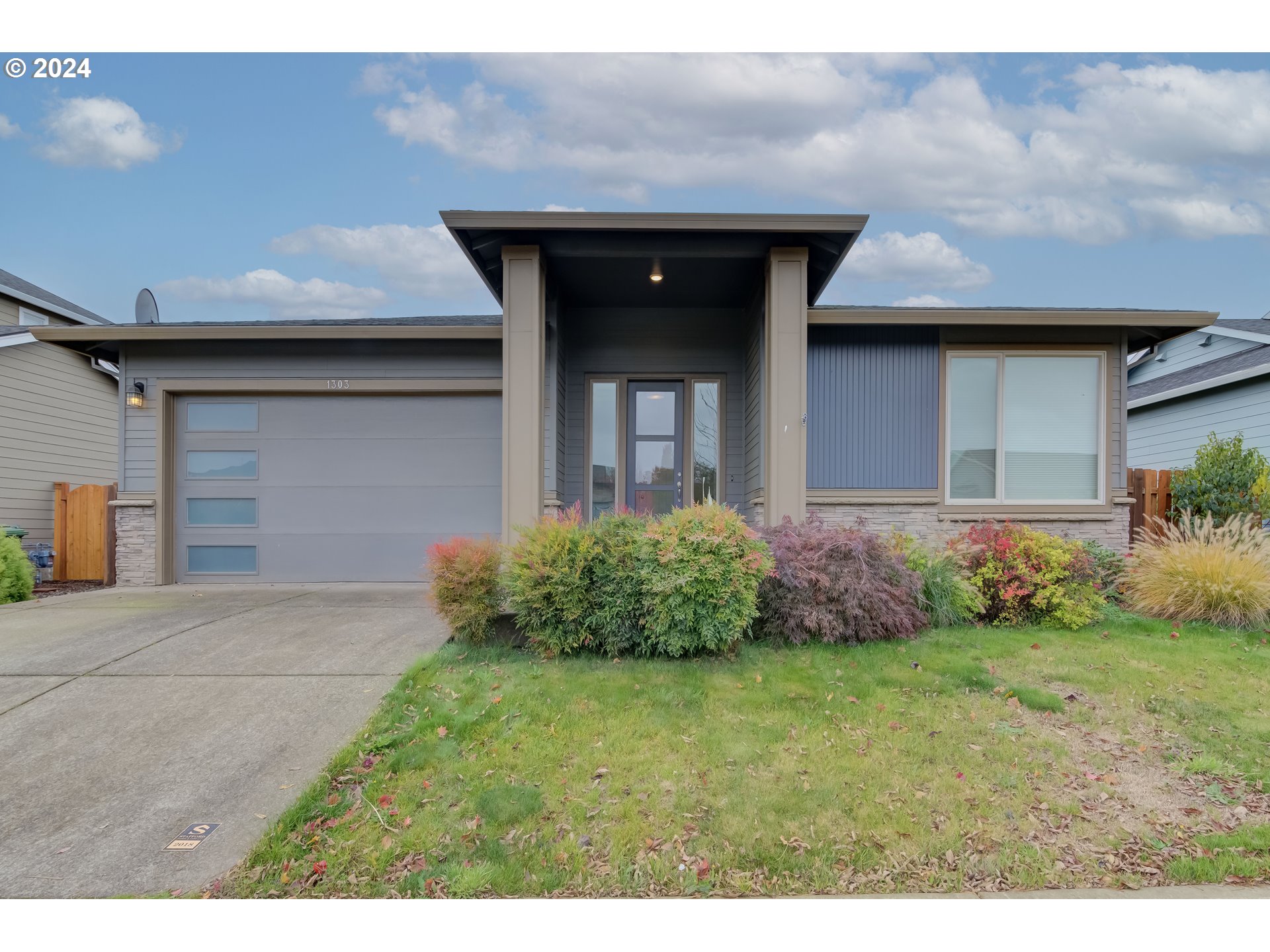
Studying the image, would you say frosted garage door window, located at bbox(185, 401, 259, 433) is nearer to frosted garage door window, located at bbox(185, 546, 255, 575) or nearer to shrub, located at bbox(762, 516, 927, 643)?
frosted garage door window, located at bbox(185, 546, 255, 575)

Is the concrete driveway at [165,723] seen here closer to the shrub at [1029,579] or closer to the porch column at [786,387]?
the porch column at [786,387]

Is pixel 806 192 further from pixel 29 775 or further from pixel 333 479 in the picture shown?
pixel 29 775

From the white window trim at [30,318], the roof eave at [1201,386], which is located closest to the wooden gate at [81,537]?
the white window trim at [30,318]

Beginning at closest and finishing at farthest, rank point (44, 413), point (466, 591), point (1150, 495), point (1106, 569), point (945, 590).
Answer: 1. point (466, 591)
2. point (945, 590)
3. point (1106, 569)
4. point (1150, 495)
5. point (44, 413)

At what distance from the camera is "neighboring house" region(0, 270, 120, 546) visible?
947 cm

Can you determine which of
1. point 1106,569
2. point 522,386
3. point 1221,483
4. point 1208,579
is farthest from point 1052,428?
point 522,386

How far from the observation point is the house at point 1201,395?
9477mm

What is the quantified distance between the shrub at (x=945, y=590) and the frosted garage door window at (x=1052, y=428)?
2413mm

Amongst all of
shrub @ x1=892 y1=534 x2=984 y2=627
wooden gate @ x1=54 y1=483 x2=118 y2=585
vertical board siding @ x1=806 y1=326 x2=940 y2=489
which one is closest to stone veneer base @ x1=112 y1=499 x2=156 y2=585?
wooden gate @ x1=54 y1=483 x2=118 y2=585

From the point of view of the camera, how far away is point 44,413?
10.1m

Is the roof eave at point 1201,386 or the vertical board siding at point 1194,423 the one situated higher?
the roof eave at point 1201,386

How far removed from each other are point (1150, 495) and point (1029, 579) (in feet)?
16.5

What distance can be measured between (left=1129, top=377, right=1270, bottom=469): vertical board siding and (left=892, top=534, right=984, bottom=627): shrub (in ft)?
24.2

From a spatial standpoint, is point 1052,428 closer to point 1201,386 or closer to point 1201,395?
point 1201,386
